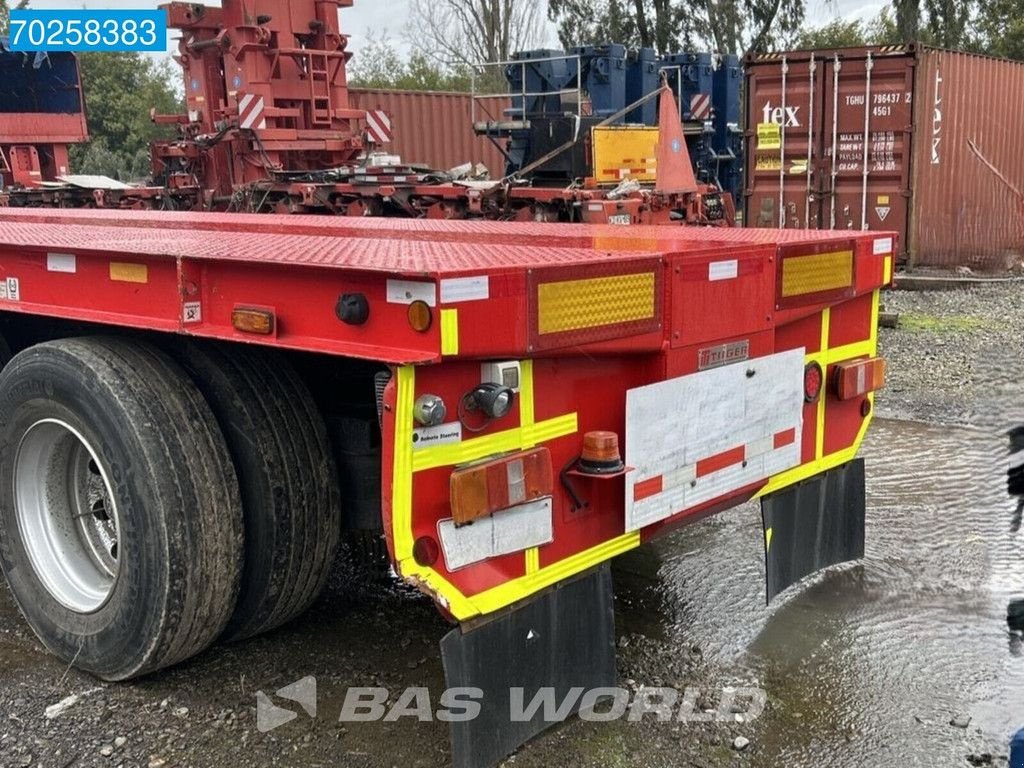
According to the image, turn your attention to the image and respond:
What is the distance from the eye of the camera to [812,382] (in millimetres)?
3594

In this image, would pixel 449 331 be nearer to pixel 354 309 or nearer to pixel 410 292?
pixel 410 292

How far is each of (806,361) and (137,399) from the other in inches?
82.4

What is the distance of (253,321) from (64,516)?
136 cm

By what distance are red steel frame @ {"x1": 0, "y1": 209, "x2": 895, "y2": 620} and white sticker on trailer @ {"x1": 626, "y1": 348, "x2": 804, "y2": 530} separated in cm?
5

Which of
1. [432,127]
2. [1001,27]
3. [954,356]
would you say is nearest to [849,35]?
[1001,27]

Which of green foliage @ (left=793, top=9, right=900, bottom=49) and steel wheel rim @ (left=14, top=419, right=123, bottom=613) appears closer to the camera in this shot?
steel wheel rim @ (left=14, top=419, right=123, bottom=613)

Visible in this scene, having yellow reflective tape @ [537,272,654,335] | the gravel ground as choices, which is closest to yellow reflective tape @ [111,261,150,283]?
yellow reflective tape @ [537,272,654,335]

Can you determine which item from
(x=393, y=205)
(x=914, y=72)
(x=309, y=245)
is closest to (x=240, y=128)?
(x=393, y=205)

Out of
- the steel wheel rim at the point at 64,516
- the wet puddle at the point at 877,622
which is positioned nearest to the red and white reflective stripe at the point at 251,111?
the wet puddle at the point at 877,622

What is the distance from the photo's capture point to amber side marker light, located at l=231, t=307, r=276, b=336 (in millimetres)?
2697

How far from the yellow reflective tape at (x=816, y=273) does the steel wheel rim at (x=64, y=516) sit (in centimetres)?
228

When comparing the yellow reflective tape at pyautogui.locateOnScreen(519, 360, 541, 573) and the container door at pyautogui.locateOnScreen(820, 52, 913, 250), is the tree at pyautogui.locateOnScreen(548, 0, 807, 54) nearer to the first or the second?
the container door at pyautogui.locateOnScreen(820, 52, 913, 250)

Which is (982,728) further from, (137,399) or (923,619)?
(137,399)

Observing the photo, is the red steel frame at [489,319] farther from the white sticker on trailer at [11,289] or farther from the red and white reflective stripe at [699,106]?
the red and white reflective stripe at [699,106]
